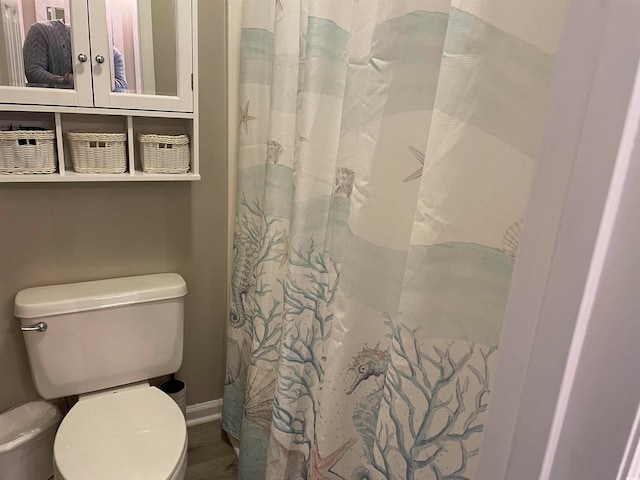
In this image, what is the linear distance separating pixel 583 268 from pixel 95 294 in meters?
1.50

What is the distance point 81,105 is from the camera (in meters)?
1.35

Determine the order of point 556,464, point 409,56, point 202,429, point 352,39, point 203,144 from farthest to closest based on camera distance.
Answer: point 202,429 → point 203,144 → point 352,39 → point 409,56 → point 556,464

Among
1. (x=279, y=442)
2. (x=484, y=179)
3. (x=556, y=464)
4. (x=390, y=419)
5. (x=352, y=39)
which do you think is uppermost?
(x=352, y=39)

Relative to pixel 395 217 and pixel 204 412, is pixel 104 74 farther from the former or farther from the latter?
pixel 204 412

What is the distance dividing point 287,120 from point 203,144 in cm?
54

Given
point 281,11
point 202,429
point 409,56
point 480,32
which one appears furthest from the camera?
point 202,429

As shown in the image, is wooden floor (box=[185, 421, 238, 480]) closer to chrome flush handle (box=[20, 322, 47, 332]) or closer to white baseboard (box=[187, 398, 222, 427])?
white baseboard (box=[187, 398, 222, 427])

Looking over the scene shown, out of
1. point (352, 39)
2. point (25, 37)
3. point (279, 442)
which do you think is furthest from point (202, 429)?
point (352, 39)

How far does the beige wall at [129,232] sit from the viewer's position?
1.48m

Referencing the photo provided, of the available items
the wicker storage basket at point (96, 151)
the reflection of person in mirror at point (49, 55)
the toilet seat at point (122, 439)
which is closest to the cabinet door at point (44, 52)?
the reflection of person in mirror at point (49, 55)

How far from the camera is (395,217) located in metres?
0.83

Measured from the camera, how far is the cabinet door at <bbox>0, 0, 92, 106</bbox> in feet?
4.19

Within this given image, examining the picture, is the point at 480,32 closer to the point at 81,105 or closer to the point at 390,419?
the point at 390,419

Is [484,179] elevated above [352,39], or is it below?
below
